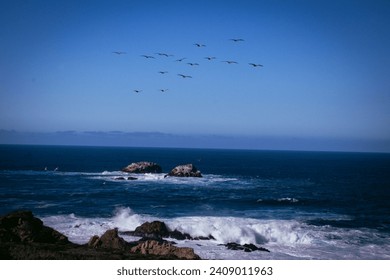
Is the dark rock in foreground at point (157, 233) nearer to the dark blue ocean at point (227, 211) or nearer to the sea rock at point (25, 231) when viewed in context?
the dark blue ocean at point (227, 211)

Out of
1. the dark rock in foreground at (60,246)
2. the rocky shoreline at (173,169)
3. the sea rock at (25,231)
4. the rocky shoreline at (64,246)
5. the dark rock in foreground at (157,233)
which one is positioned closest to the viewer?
the rocky shoreline at (64,246)

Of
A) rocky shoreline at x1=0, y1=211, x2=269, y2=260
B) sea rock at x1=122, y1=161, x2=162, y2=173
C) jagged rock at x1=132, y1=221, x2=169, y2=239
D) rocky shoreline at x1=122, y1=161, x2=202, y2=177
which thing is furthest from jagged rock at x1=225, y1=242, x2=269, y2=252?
sea rock at x1=122, y1=161, x2=162, y2=173

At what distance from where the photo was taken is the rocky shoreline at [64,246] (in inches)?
484


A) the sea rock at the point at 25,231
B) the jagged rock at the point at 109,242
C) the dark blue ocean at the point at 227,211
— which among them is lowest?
the dark blue ocean at the point at 227,211

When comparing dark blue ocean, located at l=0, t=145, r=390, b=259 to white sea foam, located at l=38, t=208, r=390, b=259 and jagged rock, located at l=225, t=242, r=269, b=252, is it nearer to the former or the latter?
white sea foam, located at l=38, t=208, r=390, b=259

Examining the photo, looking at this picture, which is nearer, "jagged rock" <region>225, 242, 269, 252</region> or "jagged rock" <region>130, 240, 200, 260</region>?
"jagged rock" <region>130, 240, 200, 260</region>

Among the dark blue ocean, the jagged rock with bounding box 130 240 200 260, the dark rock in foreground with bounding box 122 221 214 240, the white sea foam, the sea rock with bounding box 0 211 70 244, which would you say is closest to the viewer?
the jagged rock with bounding box 130 240 200 260

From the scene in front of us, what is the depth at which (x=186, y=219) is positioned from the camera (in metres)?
27.2

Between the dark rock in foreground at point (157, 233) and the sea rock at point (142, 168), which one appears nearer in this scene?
the dark rock in foreground at point (157, 233)

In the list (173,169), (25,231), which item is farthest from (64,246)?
(173,169)

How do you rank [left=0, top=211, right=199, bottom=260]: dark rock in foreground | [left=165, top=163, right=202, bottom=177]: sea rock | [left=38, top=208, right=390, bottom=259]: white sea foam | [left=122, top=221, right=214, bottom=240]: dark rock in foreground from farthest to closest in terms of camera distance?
[left=165, top=163, right=202, bottom=177]: sea rock
[left=122, top=221, right=214, bottom=240]: dark rock in foreground
[left=38, top=208, right=390, bottom=259]: white sea foam
[left=0, top=211, right=199, bottom=260]: dark rock in foreground

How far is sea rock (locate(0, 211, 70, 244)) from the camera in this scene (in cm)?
1576

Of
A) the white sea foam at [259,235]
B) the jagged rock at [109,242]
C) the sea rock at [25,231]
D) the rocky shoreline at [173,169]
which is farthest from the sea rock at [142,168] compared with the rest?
the jagged rock at [109,242]

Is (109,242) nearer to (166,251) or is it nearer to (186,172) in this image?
(166,251)
